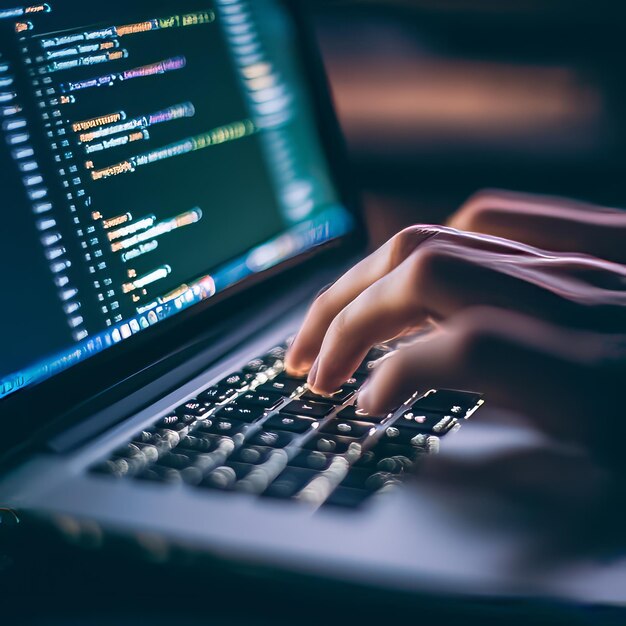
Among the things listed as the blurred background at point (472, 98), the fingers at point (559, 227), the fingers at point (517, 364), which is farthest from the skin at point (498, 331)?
the blurred background at point (472, 98)

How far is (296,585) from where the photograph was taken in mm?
405

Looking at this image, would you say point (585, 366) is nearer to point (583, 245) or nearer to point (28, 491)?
point (583, 245)

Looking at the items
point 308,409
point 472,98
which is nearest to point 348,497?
point 308,409

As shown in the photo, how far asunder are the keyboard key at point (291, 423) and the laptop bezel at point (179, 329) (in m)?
0.14

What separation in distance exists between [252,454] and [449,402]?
0.47 feet

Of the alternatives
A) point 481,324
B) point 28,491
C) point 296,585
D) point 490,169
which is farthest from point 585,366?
point 490,169

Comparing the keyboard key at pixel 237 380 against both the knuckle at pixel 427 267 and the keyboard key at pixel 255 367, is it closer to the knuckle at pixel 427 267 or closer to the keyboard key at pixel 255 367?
the keyboard key at pixel 255 367

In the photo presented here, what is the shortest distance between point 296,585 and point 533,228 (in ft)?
1.41

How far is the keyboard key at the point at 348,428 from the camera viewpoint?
0.52 m

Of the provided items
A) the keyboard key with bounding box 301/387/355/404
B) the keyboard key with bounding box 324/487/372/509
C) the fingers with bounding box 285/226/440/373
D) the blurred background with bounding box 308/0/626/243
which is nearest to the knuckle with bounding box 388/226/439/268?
the fingers with bounding box 285/226/440/373

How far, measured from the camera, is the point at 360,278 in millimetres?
615

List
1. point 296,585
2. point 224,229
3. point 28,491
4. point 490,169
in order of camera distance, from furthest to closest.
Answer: point 490,169, point 224,229, point 28,491, point 296,585

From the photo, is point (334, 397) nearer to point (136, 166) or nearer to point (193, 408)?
point (193, 408)

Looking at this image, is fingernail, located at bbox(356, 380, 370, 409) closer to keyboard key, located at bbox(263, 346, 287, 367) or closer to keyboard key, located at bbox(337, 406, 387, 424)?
keyboard key, located at bbox(337, 406, 387, 424)
